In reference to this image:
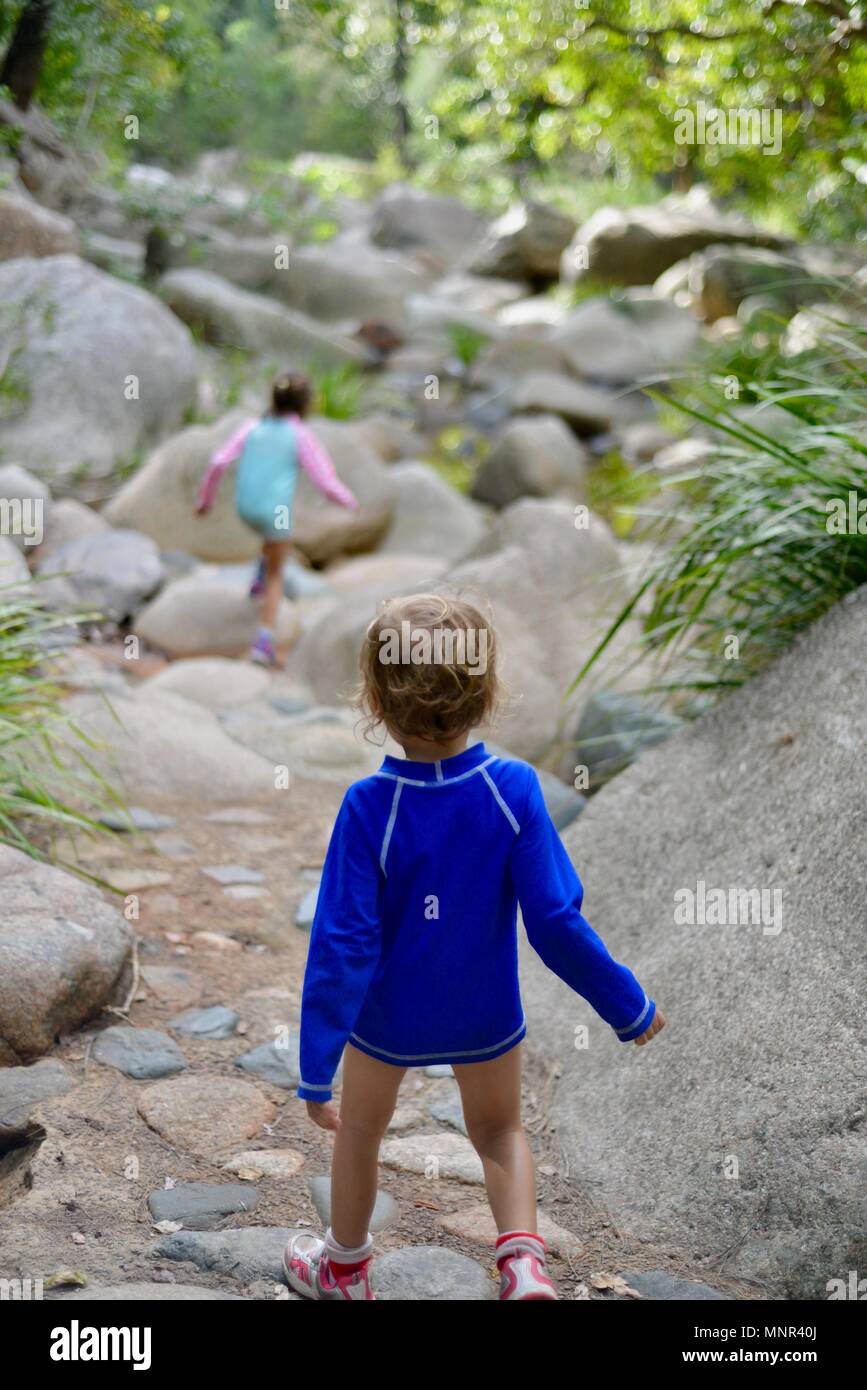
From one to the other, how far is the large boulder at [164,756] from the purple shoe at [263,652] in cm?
122

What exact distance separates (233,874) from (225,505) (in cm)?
414

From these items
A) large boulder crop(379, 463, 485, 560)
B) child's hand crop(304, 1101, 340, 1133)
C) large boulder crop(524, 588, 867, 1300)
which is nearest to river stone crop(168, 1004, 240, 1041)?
large boulder crop(524, 588, 867, 1300)

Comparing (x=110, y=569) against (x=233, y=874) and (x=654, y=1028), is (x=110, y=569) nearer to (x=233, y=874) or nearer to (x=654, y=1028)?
(x=233, y=874)

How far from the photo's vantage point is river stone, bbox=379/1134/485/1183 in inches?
111

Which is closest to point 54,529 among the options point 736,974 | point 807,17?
point 807,17

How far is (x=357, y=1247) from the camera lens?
89.1 inches

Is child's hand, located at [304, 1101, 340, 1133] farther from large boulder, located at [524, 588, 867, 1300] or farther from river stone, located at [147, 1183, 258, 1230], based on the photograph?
large boulder, located at [524, 588, 867, 1300]

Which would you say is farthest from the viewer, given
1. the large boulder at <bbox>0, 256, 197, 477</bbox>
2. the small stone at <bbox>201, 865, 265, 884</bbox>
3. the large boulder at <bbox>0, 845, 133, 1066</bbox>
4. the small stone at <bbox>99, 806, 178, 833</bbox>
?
the large boulder at <bbox>0, 256, 197, 477</bbox>

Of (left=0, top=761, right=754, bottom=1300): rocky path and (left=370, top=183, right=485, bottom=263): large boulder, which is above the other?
(left=370, top=183, right=485, bottom=263): large boulder

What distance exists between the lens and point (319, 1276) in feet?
7.48

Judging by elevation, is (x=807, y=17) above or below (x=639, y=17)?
below

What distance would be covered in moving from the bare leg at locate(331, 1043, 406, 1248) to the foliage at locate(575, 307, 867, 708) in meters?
1.72

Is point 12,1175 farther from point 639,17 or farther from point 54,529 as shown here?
point 639,17

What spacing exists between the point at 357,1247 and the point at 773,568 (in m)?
2.36
